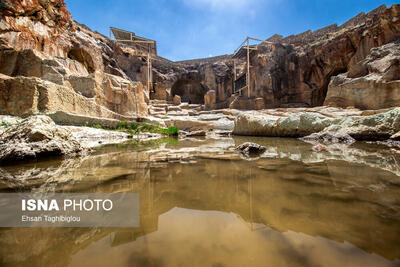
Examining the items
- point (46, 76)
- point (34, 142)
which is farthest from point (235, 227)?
point (46, 76)

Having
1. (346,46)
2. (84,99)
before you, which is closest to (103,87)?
(84,99)

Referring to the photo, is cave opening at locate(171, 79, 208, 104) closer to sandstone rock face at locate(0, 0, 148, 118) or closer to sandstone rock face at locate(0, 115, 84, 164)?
sandstone rock face at locate(0, 0, 148, 118)

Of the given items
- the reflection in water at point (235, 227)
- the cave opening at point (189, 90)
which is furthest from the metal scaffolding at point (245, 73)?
the reflection in water at point (235, 227)

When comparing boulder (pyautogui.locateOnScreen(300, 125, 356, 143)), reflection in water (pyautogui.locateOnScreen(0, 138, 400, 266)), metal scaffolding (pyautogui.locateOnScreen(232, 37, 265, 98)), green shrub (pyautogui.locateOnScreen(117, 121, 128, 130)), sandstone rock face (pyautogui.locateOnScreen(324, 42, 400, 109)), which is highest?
metal scaffolding (pyautogui.locateOnScreen(232, 37, 265, 98))

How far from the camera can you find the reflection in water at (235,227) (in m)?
0.61

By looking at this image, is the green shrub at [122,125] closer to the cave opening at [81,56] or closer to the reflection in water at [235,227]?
the reflection in water at [235,227]

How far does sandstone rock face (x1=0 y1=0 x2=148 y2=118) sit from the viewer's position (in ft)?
17.7

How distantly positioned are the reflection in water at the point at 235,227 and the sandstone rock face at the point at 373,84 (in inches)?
381

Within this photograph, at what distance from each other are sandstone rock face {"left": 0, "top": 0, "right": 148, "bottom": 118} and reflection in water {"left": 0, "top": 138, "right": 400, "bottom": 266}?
5.67m

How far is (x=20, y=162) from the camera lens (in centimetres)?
224

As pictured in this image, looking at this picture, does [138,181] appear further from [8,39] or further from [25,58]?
[8,39]

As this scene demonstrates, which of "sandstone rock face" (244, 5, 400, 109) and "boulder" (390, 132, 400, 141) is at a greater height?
"sandstone rock face" (244, 5, 400, 109)

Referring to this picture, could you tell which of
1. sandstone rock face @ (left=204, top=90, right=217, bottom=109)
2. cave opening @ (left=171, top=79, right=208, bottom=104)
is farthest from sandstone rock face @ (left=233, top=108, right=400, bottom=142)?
cave opening @ (left=171, top=79, right=208, bottom=104)

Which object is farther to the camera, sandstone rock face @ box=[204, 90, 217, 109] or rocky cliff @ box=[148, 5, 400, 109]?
sandstone rock face @ box=[204, 90, 217, 109]
